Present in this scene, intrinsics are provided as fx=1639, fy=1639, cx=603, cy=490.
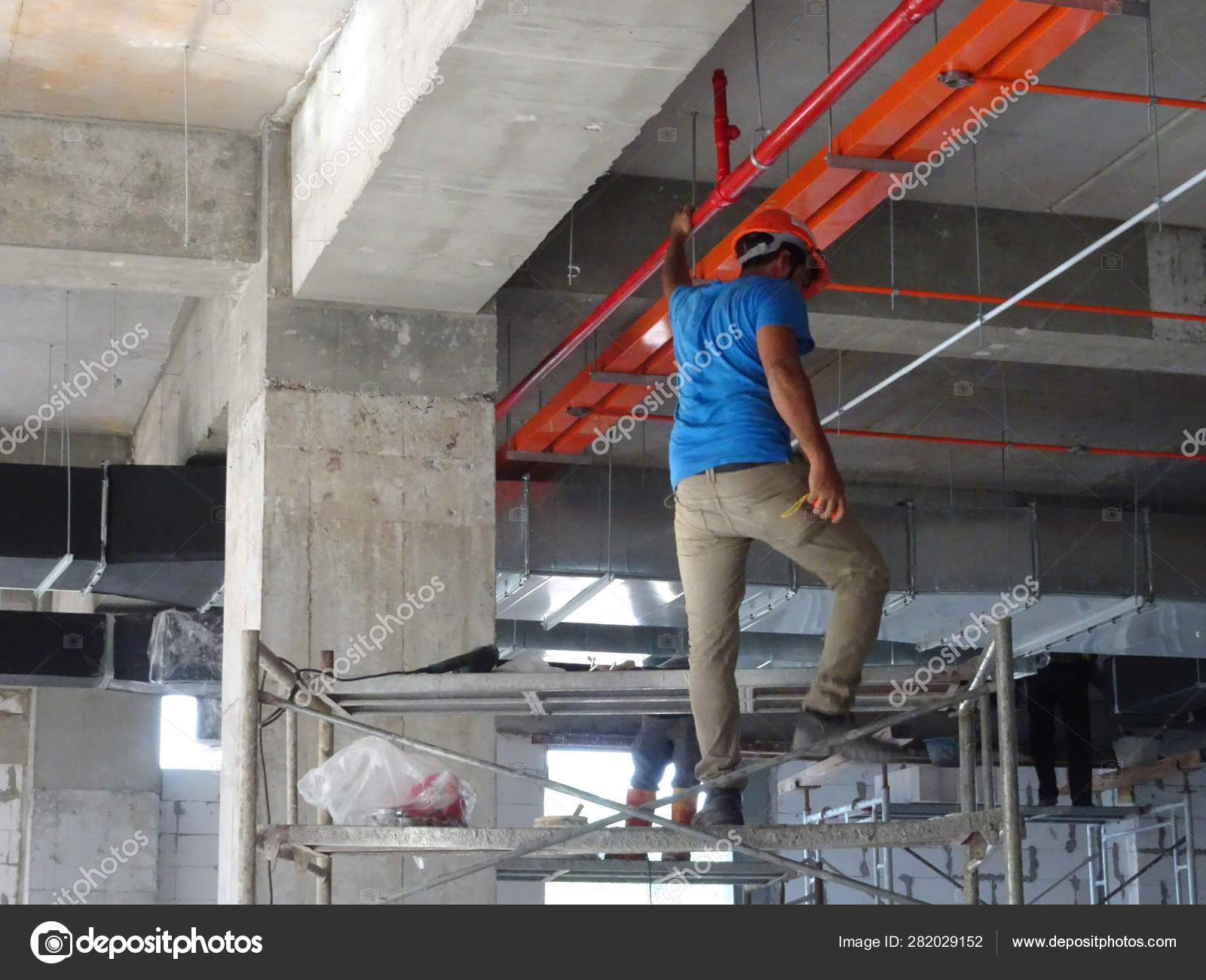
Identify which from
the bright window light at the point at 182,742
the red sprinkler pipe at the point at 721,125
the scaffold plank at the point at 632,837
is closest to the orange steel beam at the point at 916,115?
the red sprinkler pipe at the point at 721,125

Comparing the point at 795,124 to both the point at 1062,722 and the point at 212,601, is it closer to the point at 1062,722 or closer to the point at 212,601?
the point at 212,601

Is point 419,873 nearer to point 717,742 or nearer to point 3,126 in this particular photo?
point 717,742

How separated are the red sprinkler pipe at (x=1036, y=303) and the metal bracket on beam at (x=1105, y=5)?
271 cm

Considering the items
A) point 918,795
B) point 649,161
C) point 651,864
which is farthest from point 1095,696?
point 649,161

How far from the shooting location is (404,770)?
514 cm

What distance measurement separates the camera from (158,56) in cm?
682

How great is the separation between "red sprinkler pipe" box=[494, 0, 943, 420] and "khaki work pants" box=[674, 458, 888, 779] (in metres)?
1.42

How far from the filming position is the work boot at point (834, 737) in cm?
473

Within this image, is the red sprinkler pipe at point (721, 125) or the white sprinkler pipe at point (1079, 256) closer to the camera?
the white sprinkler pipe at point (1079, 256)

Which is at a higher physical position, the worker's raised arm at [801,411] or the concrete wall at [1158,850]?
the worker's raised arm at [801,411]

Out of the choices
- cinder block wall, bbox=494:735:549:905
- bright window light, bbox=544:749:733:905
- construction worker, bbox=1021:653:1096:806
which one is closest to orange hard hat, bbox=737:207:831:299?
construction worker, bbox=1021:653:1096:806

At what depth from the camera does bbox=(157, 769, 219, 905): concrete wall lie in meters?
15.5

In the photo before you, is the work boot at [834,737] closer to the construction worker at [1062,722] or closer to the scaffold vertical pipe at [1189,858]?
the construction worker at [1062,722]

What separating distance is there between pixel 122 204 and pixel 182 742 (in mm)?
9955
